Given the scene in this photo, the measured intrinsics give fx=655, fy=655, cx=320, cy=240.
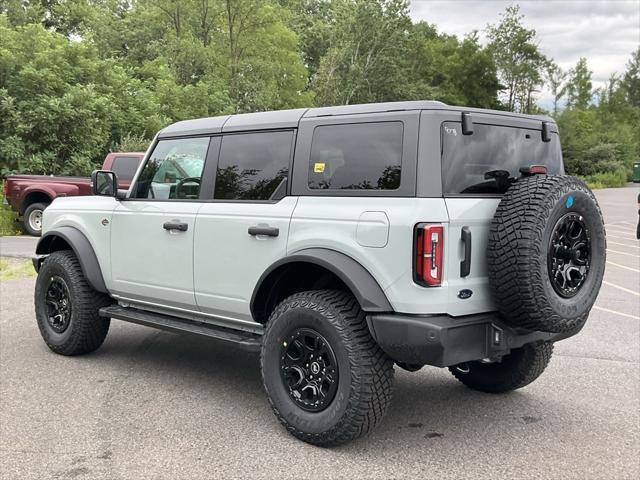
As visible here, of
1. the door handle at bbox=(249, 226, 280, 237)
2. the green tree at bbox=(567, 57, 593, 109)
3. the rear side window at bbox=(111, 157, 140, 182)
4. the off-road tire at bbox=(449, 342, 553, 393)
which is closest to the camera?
the door handle at bbox=(249, 226, 280, 237)

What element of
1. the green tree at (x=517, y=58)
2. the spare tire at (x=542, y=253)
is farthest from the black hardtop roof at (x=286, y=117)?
the green tree at (x=517, y=58)

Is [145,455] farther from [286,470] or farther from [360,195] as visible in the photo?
[360,195]

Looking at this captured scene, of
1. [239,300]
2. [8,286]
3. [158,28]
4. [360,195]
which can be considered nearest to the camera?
[360,195]

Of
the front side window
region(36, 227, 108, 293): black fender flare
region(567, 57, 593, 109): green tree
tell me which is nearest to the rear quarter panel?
the front side window

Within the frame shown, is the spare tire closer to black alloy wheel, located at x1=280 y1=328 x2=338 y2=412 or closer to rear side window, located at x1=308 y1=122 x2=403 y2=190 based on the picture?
rear side window, located at x1=308 y1=122 x2=403 y2=190

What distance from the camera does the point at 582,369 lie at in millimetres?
5402

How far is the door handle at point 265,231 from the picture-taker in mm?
4043

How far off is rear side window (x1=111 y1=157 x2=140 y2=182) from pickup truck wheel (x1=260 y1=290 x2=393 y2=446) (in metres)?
10.7

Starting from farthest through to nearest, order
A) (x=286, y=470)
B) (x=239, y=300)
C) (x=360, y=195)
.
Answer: (x=239, y=300), (x=360, y=195), (x=286, y=470)

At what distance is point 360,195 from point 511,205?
2.73 ft

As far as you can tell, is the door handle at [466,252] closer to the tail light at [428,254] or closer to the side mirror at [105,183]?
the tail light at [428,254]

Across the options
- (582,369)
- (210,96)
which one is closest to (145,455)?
(582,369)

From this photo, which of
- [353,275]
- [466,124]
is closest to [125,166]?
[353,275]

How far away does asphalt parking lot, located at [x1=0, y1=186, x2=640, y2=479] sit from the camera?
11.5ft
